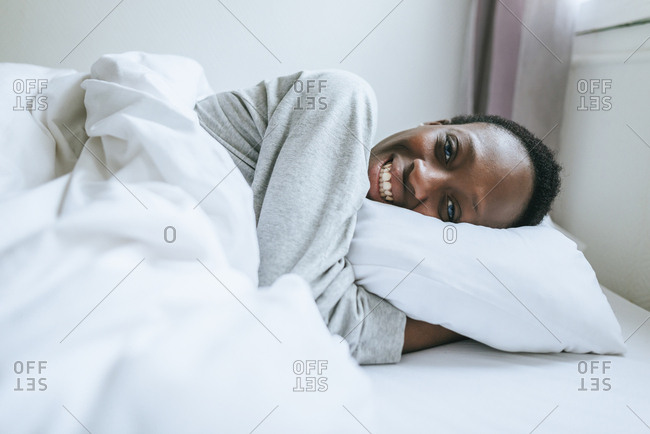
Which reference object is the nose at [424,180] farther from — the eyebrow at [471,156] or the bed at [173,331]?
the bed at [173,331]

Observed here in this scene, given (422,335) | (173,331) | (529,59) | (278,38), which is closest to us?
(173,331)

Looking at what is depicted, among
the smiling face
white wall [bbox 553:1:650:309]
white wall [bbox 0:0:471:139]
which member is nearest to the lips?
the smiling face

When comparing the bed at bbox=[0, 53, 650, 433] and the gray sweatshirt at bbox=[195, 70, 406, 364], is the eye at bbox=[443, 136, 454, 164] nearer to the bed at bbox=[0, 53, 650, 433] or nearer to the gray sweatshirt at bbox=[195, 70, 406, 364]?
the gray sweatshirt at bbox=[195, 70, 406, 364]

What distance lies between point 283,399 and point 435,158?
0.58 m

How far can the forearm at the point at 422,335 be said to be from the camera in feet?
2.47

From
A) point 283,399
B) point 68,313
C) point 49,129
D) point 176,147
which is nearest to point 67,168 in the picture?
point 49,129

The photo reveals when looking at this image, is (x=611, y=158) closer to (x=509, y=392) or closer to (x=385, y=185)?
(x=385, y=185)

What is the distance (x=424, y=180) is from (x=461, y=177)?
0.21 feet

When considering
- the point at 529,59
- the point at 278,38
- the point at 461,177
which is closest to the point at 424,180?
the point at 461,177

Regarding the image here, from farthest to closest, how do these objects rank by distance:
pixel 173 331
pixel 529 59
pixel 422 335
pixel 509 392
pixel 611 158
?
pixel 529 59
pixel 611 158
pixel 422 335
pixel 509 392
pixel 173 331

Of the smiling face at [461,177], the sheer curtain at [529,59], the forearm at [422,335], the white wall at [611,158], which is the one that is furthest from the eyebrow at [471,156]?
the sheer curtain at [529,59]

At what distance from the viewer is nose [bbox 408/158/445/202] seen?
87 centimetres

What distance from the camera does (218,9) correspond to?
1.45m

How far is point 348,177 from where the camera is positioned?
0.72 metres
